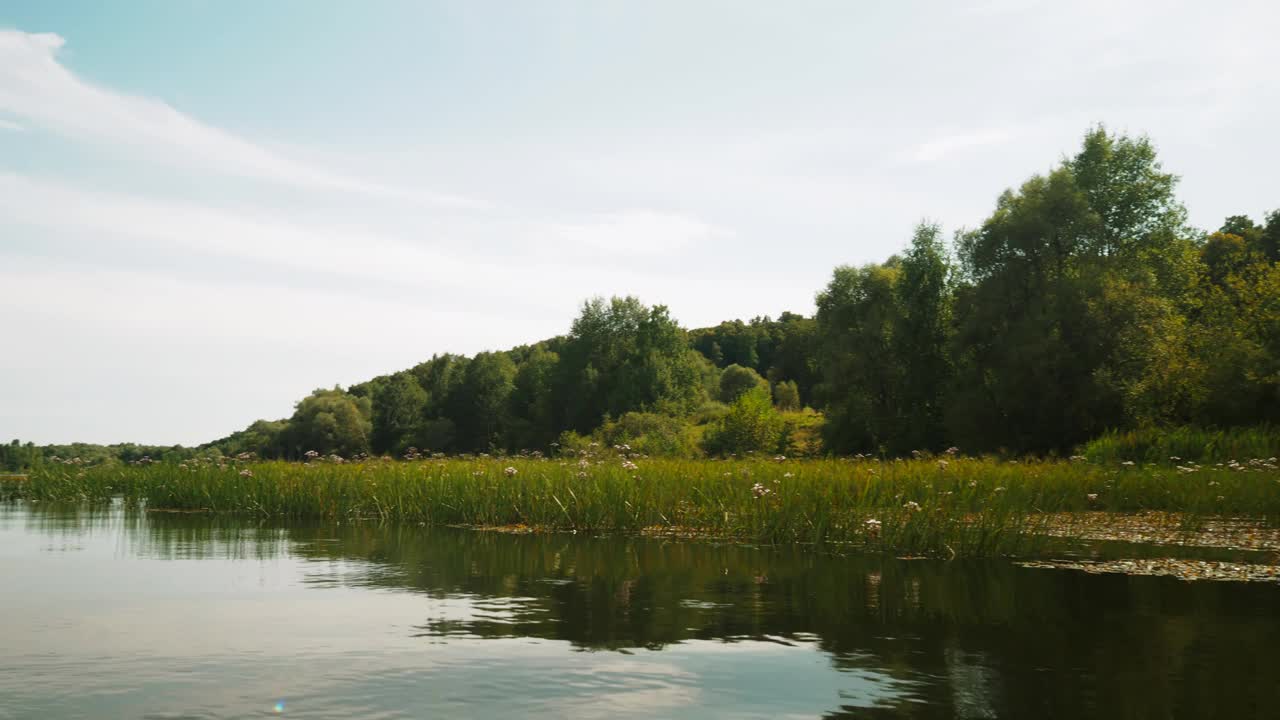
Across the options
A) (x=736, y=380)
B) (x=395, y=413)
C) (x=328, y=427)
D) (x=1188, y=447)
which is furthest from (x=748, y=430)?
(x=395, y=413)

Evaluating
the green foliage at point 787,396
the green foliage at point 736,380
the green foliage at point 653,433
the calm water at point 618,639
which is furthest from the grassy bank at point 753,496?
the green foliage at point 736,380

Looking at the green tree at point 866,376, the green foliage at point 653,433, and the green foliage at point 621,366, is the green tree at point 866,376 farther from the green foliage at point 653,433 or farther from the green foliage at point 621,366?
the green foliage at point 621,366

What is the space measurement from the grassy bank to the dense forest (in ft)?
19.3

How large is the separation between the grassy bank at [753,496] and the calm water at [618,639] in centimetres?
174

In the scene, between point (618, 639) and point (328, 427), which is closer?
point (618, 639)

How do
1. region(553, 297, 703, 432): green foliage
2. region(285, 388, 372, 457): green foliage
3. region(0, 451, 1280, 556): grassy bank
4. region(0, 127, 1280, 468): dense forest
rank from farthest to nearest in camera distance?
1. region(285, 388, 372, 457): green foliage
2. region(553, 297, 703, 432): green foliage
3. region(0, 127, 1280, 468): dense forest
4. region(0, 451, 1280, 556): grassy bank

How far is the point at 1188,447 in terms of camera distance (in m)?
28.5

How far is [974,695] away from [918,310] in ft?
192

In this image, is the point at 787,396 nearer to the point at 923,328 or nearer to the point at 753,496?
the point at 923,328

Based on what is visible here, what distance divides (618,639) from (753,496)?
928 centimetres

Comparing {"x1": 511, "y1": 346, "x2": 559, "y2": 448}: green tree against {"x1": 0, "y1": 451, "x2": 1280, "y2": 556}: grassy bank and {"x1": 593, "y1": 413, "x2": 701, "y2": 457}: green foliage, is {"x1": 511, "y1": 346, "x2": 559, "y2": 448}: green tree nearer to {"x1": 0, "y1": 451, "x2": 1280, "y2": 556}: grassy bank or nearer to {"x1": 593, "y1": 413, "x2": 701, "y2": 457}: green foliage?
{"x1": 593, "y1": 413, "x2": 701, "y2": 457}: green foliage

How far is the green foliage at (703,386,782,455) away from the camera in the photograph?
60.8m

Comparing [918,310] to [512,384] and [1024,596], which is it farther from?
[512,384]

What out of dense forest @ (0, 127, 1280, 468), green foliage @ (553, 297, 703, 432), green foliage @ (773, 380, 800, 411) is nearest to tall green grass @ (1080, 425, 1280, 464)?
dense forest @ (0, 127, 1280, 468)
